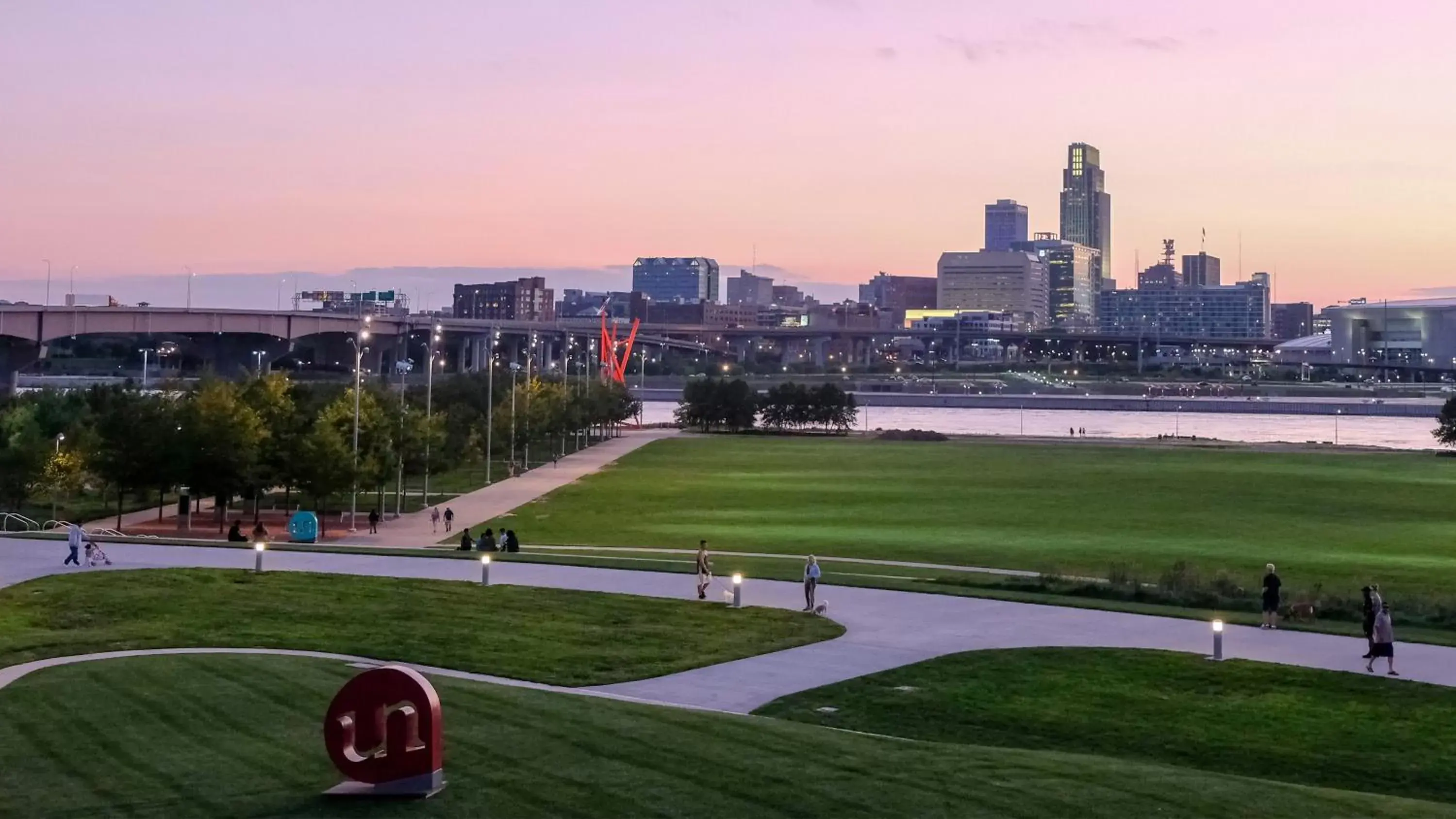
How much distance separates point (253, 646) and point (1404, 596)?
2500 centimetres

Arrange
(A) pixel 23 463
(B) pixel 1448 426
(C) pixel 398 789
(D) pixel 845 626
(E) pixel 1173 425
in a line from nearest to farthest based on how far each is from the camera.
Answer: (C) pixel 398 789, (D) pixel 845 626, (A) pixel 23 463, (B) pixel 1448 426, (E) pixel 1173 425

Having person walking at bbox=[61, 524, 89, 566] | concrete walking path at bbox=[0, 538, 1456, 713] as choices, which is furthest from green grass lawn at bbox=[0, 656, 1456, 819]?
person walking at bbox=[61, 524, 89, 566]

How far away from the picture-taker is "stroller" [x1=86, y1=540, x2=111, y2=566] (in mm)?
31406

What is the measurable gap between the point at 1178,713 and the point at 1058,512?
39.7 meters

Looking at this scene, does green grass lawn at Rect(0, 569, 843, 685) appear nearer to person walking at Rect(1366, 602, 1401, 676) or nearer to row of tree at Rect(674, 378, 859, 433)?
person walking at Rect(1366, 602, 1401, 676)

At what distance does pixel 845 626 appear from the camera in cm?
2572

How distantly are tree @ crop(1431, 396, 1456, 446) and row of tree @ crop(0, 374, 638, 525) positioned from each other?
82.0 m

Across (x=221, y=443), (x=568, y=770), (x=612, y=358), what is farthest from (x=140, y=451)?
(x=612, y=358)

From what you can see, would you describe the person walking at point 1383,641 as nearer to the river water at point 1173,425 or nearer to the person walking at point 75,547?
the person walking at point 75,547

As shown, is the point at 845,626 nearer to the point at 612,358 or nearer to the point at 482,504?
the point at 482,504

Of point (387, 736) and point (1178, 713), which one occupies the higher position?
point (387, 736)

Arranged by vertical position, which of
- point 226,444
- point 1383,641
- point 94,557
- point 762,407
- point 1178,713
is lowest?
point 1178,713

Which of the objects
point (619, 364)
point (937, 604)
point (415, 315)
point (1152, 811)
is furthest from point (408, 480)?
point (415, 315)

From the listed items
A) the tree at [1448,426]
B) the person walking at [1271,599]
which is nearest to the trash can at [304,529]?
the person walking at [1271,599]
